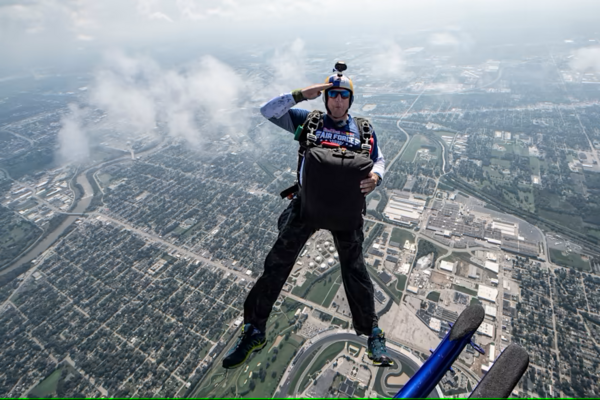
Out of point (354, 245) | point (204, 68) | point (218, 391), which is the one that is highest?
point (354, 245)

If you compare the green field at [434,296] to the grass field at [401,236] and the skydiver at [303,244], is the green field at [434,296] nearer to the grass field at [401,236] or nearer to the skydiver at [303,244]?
the grass field at [401,236]

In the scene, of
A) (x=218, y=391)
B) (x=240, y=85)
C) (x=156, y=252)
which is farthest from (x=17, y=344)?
(x=240, y=85)

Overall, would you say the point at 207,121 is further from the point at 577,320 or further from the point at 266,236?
the point at 577,320

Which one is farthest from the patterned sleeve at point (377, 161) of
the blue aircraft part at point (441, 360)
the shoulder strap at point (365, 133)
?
the blue aircraft part at point (441, 360)

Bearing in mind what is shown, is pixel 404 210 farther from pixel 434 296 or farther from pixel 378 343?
pixel 378 343

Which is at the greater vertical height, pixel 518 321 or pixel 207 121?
pixel 518 321

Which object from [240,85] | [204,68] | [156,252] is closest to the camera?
[156,252]

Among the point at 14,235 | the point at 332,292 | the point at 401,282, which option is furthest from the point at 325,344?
the point at 14,235

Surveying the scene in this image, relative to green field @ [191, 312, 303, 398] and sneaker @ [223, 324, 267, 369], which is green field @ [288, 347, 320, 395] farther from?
sneaker @ [223, 324, 267, 369]
